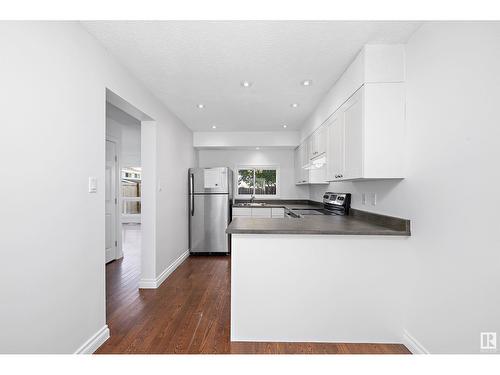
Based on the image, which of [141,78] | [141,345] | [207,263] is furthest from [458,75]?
[207,263]

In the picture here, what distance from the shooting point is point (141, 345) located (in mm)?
1998

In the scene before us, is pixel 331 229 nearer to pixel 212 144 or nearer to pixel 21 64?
pixel 21 64

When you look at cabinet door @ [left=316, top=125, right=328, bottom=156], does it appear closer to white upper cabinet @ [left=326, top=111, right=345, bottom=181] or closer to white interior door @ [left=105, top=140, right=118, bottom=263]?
white upper cabinet @ [left=326, top=111, right=345, bottom=181]

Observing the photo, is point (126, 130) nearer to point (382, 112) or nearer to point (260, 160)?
point (260, 160)

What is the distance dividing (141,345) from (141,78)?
2.54m

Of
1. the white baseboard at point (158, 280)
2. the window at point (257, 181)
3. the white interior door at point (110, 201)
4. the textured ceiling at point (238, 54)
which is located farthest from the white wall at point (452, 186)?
the white interior door at point (110, 201)

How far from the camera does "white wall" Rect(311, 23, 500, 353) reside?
1.29 metres

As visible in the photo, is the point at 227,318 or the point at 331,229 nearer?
the point at 331,229

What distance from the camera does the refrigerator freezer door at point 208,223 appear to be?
479 centimetres

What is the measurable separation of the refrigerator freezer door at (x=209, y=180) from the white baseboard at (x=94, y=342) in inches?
114

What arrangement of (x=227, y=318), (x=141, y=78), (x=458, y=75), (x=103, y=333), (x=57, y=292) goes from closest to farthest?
1. (x=458, y=75)
2. (x=57, y=292)
3. (x=103, y=333)
4. (x=227, y=318)
5. (x=141, y=78)

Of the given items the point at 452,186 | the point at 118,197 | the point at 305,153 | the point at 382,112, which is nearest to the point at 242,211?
the point at 305,153

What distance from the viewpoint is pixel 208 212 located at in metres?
4.82
